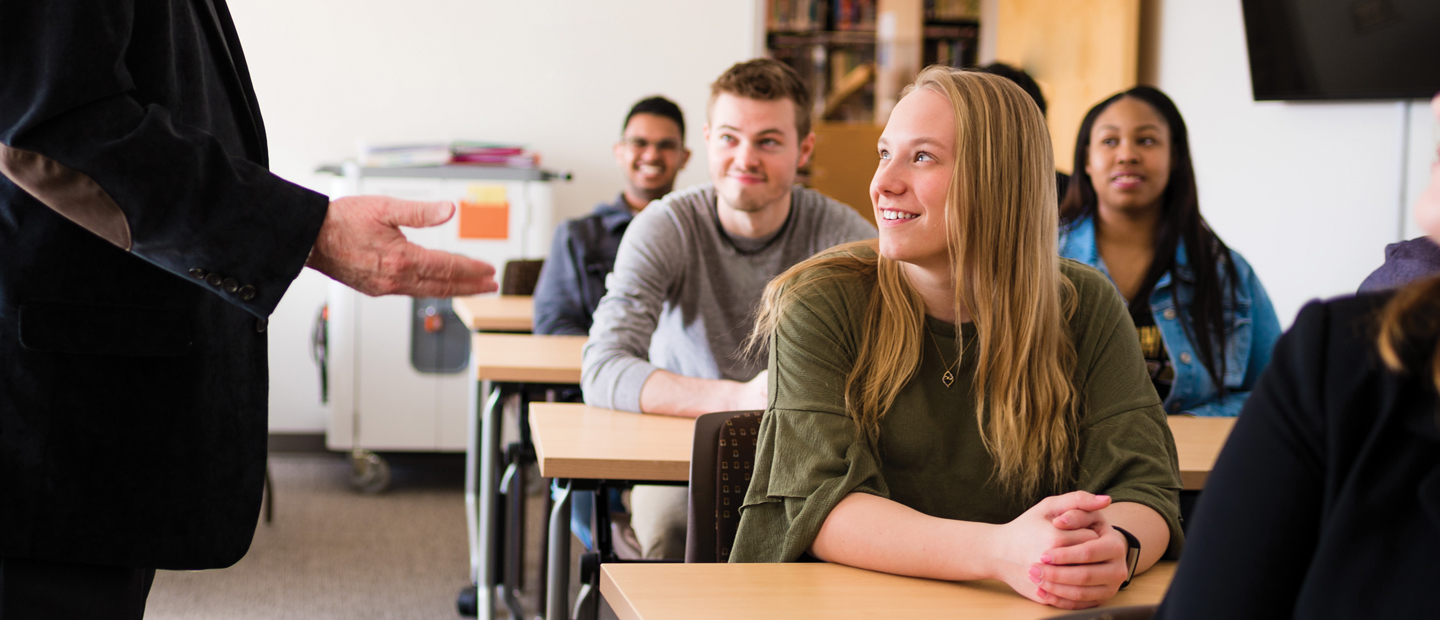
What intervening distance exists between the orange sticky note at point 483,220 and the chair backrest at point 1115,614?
3881 mm

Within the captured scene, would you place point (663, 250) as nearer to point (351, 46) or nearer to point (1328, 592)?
point (1328, 592)

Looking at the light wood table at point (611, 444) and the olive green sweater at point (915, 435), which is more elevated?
the olive green sweater at point (915, 435)

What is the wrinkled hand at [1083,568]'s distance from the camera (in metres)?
1.04

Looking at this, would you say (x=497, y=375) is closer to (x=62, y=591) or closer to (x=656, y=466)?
(x=656, y=466)

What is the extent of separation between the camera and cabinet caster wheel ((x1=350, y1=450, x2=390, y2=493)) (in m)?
4.32

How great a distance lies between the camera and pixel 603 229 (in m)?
3.51

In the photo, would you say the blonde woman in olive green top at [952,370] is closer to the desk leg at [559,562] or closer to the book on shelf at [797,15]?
the desk leg at [559,562]

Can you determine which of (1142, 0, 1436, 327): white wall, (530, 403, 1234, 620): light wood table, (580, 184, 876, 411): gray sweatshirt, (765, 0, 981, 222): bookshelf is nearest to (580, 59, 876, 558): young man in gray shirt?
(580, 184, 876, 411): gray sweatshirt

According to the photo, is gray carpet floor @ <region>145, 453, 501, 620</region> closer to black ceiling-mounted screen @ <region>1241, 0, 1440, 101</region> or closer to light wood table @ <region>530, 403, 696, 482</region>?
light wood table @ <region>530, 403, 696, 482</region>

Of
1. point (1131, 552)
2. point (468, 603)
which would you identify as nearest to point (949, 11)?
point (468, 603)

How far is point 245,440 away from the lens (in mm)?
1080

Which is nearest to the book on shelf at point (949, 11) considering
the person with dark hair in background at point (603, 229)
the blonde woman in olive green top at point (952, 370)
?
the person with dark hair in background at point (603, 229)

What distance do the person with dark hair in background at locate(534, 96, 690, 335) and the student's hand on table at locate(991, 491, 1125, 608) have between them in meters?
1.96

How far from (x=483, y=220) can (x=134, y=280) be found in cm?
345
